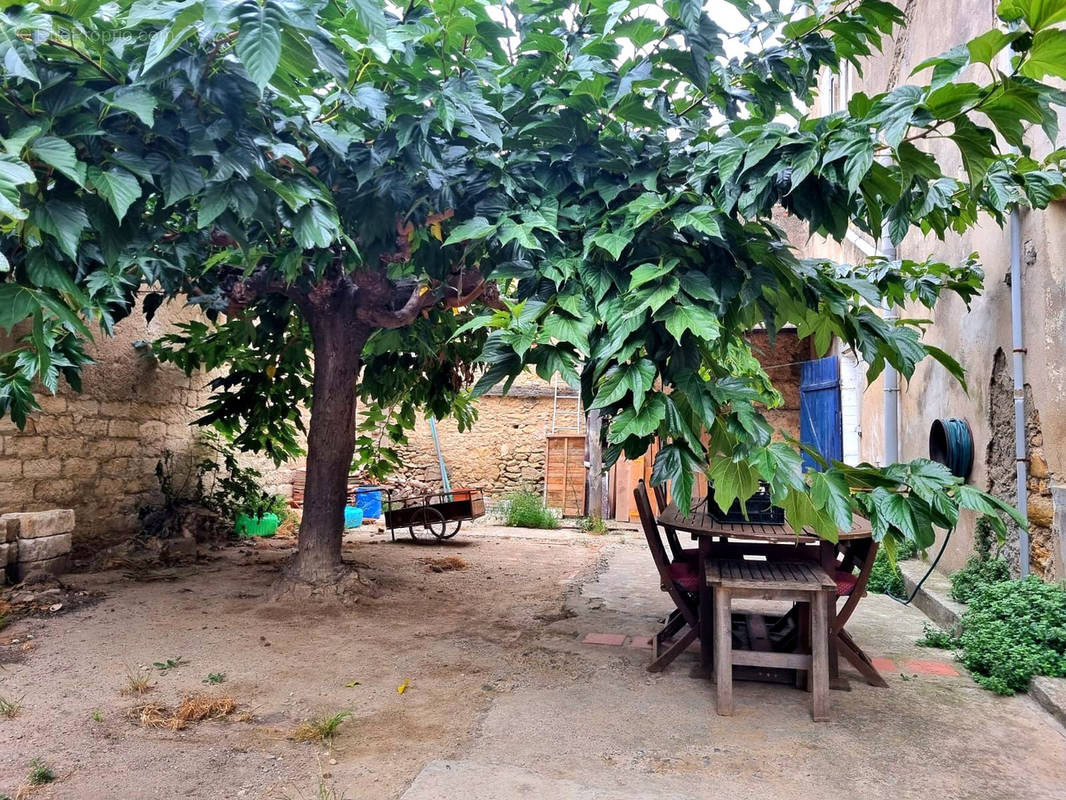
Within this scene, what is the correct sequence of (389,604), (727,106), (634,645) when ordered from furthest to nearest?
(389,604) < (634,645) < (727,106)

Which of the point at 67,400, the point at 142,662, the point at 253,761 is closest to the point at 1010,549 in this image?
the point at 253,761

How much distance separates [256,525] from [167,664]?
15.6 feet

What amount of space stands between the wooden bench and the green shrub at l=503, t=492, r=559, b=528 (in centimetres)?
730

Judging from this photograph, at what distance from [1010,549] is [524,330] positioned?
13.7 ft

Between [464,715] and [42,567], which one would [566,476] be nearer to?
[42,567]

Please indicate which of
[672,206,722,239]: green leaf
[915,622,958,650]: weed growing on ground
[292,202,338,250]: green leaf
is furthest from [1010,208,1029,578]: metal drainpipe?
[292,202,338,250]: green leaf

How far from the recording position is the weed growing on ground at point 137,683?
11.1ft

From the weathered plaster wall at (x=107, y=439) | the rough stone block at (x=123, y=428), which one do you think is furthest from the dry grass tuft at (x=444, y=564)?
the rough stone block at (x=123, y=428)

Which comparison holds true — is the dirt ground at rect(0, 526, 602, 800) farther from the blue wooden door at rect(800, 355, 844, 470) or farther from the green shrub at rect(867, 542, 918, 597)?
the blue wooden door at rect(800, 355, 844, 470)

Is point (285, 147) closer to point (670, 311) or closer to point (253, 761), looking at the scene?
point (670, 311)

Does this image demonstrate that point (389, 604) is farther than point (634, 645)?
Yes

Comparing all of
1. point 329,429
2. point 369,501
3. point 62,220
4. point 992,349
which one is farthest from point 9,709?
point 369,501

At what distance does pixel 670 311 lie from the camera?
223 cm

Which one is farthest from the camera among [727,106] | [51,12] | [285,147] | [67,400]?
[67,400]
